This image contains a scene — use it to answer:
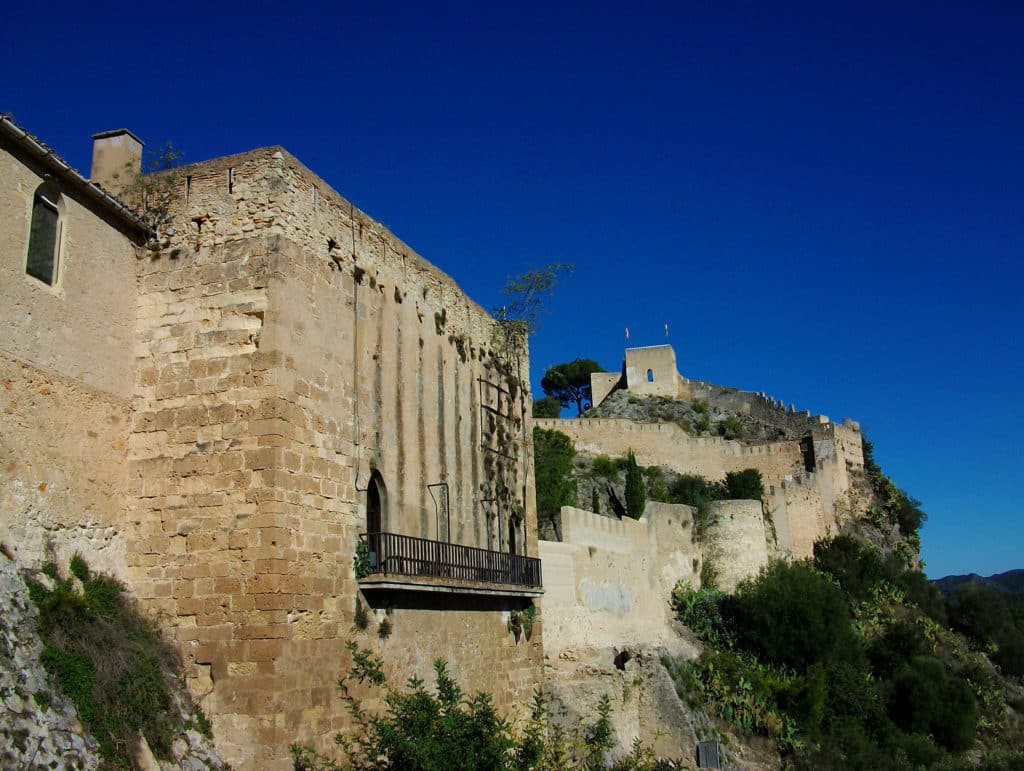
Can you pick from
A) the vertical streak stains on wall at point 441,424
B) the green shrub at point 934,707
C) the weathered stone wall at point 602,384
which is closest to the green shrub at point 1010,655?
the green shrub at point 934,707

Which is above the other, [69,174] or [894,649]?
[69,174]

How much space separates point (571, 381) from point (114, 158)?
2661 inches

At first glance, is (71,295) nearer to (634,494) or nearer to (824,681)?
(824,681)

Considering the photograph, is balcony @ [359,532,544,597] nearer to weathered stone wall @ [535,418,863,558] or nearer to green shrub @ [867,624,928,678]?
green shrub @ [867,624,928,678]

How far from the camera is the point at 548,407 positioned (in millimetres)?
72312

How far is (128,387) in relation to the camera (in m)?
12.1

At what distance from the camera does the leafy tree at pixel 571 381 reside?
79.6m

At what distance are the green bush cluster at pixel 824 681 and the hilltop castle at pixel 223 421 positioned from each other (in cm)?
1701

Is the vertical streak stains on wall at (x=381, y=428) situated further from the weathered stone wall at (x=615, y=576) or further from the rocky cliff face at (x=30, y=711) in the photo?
the weathered stone wall at (x=615, y=576)

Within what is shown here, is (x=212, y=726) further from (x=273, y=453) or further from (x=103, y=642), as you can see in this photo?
(x=273, y=453)

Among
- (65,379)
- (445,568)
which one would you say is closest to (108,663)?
(65,379)

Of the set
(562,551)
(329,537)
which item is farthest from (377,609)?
(562,551)

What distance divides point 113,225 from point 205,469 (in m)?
3.32

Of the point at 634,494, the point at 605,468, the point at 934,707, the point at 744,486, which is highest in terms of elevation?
the point at 605,468
